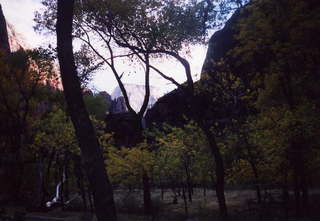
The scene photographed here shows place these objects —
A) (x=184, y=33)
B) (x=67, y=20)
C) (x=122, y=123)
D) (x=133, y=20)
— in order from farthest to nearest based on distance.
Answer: (x=122, y=123), (x=133, y=20), (x=184, y=33), (x=67, y=20)

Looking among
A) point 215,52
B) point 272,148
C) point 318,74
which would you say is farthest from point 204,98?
point 272,148

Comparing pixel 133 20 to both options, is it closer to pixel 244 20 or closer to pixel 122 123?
pixel 244 20

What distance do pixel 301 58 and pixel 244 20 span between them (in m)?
3.00

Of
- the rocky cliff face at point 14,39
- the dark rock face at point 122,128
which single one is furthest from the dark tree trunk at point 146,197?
the rocky cliff face at point 14,39

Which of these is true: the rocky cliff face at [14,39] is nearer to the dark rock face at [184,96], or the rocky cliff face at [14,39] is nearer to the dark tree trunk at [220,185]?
the dark rock face at [184,96]

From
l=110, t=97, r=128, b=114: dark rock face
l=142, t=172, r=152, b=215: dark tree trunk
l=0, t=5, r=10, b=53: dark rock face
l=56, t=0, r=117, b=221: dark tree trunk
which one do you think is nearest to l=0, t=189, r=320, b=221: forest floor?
l=142, t=172, r=152, b=215: dark tree trunk

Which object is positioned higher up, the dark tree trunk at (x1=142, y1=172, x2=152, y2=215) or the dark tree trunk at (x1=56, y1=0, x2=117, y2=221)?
the dark tree trunk at (x1=56, y1=0, x2=117, y2=221)

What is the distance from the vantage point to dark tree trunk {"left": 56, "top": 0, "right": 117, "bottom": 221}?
5.52 m

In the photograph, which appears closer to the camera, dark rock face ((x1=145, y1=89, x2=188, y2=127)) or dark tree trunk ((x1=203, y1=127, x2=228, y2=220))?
dark tree trunk ((x1=203, y1=127, x2=228, y2=220))

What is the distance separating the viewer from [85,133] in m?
5.64

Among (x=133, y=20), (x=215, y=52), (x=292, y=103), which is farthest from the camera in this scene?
(x=215, y=52)

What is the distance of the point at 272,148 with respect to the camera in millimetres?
12977

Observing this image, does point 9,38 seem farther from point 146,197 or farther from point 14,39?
point 146,197

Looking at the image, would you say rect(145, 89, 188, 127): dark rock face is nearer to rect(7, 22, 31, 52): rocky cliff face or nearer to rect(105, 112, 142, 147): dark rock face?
rect(105, 112, 142, 147): dark rock face
